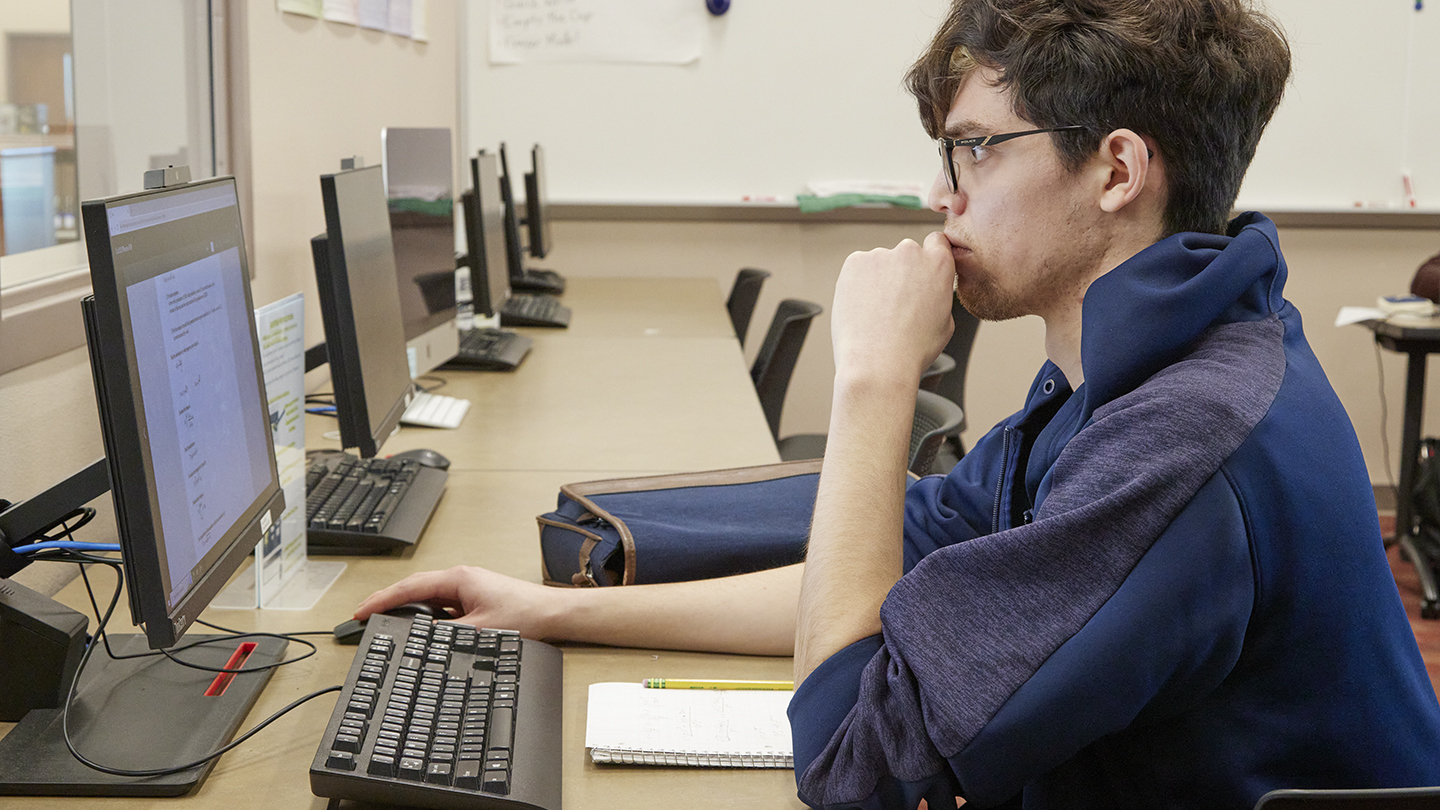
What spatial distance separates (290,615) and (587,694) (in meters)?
0.38

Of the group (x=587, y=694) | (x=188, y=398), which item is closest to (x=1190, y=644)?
(x=587, y=694)

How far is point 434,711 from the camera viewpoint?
958 millimetres

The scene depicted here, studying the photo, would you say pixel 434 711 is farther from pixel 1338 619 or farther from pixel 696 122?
pixel 696 122

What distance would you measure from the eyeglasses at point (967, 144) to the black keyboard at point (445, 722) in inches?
23.4

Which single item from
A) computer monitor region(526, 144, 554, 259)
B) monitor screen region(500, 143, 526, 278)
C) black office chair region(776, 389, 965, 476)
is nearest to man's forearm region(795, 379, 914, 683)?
black office chair region(776, 389, 965, 476)

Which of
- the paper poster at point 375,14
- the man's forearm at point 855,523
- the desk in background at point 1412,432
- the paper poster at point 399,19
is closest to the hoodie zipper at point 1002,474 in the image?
the man's forearm at point 855,523

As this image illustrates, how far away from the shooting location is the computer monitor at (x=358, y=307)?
1479 millimetres

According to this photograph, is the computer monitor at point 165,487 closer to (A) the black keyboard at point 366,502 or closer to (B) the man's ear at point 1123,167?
(A) the black keyboard at point 366,502

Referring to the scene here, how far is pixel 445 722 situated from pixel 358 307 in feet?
2.45

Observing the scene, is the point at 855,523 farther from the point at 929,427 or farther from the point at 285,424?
the point at 929,427

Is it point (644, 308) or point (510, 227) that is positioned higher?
point (510, 227)

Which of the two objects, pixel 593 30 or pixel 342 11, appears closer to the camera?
pixel 342 11

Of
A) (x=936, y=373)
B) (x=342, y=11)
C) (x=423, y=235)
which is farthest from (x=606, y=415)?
(x=342, y=11)

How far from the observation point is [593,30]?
430cm
